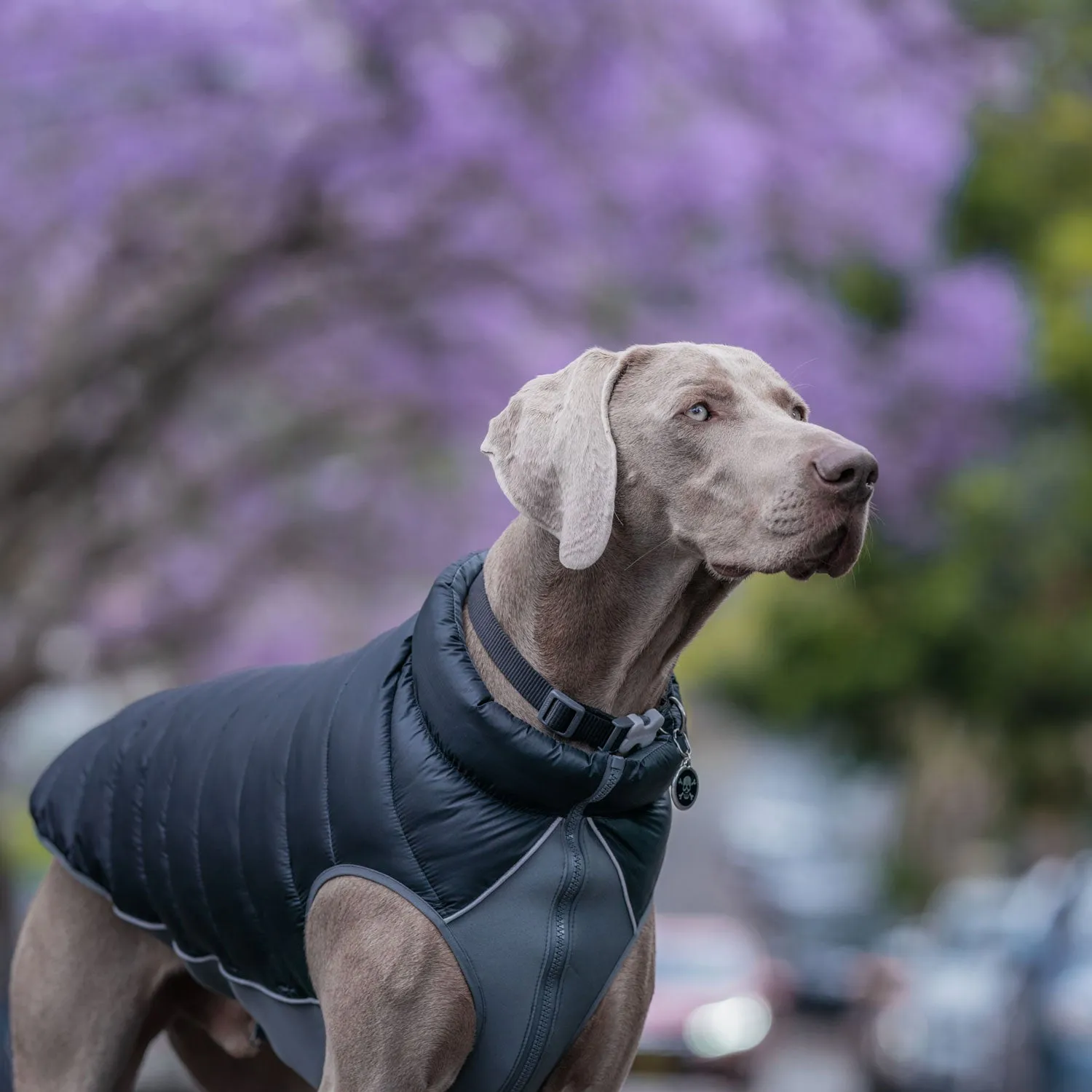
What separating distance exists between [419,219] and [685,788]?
27.5 ft

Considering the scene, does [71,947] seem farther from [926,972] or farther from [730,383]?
[926,972]

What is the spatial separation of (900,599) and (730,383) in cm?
1981

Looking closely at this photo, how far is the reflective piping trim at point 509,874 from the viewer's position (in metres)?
3.50

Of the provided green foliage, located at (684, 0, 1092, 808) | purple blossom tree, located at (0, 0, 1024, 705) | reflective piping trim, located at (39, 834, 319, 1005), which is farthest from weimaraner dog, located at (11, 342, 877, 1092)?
green foliage, located at (684, 0, 1092, 808)

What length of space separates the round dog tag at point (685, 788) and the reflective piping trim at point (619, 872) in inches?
8.0

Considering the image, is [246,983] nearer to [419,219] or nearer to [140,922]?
[140,922]

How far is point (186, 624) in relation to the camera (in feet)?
52.1

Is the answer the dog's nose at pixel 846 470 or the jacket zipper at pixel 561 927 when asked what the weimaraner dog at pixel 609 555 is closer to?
the dog's nose at pixel 846 470

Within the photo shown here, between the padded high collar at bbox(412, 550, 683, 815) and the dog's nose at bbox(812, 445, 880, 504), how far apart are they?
621 mm

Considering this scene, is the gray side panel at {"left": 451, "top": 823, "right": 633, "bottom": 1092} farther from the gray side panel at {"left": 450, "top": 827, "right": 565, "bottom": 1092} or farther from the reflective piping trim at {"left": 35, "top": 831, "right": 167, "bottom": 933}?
the reflective piping trim at {"left": 35, "top": 831, "right": 167, "bottom": 933}

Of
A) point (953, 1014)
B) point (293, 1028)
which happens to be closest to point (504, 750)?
point (293, 1028)

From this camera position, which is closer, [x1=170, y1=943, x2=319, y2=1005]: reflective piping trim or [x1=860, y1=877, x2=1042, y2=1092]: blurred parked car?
[x1=170, y1=943, x2=319, y2=1005]: reflective piping trim

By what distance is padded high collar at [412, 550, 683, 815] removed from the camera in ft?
11.7

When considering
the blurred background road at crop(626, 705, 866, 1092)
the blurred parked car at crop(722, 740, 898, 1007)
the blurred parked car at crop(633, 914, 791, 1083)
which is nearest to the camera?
the blurred parked car at crop(633, 914, 791, 1083)
